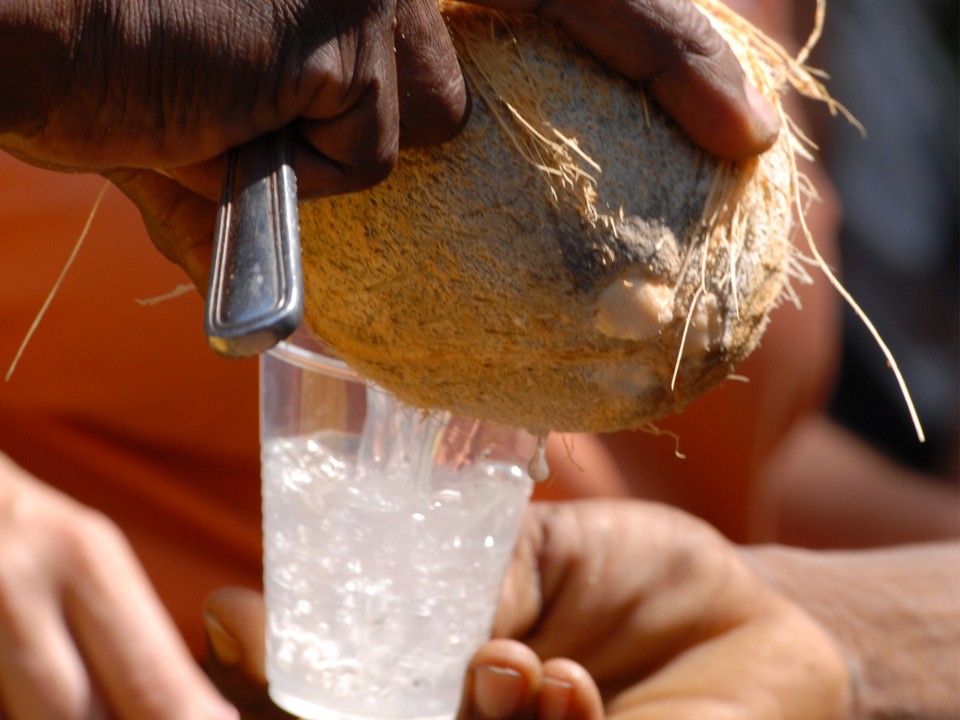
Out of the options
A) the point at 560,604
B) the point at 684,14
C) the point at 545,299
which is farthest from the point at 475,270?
the point at 560,604

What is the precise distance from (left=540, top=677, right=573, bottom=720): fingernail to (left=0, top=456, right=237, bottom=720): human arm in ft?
0.76

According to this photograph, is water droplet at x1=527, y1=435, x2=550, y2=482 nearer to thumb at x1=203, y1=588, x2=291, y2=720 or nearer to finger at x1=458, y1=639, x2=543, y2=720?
finger at x1=458, y1=639, x2=543, y2=720

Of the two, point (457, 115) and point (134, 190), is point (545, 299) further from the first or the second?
point (134, 190)

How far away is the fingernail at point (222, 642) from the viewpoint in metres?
0.88

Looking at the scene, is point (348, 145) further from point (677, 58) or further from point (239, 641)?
point (239, 641)

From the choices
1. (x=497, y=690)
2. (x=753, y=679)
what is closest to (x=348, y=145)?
(x=497, y=690)

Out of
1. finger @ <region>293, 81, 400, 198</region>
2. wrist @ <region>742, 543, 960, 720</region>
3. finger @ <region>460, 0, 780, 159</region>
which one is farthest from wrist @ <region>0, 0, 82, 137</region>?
wrist @ <region>742, 543, 960, 720</region>

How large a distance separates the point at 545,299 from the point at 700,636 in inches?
21.4

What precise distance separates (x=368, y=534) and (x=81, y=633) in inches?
7.0

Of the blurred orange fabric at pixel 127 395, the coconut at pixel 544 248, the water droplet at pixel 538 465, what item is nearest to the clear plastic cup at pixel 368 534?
the water droplet at pixel 538 465

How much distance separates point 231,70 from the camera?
485 millimetres

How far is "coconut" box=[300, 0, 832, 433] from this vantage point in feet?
1.96

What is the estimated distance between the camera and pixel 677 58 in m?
0.60

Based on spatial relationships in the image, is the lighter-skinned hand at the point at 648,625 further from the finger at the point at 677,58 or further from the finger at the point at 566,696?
the finger at the point at 677,58
